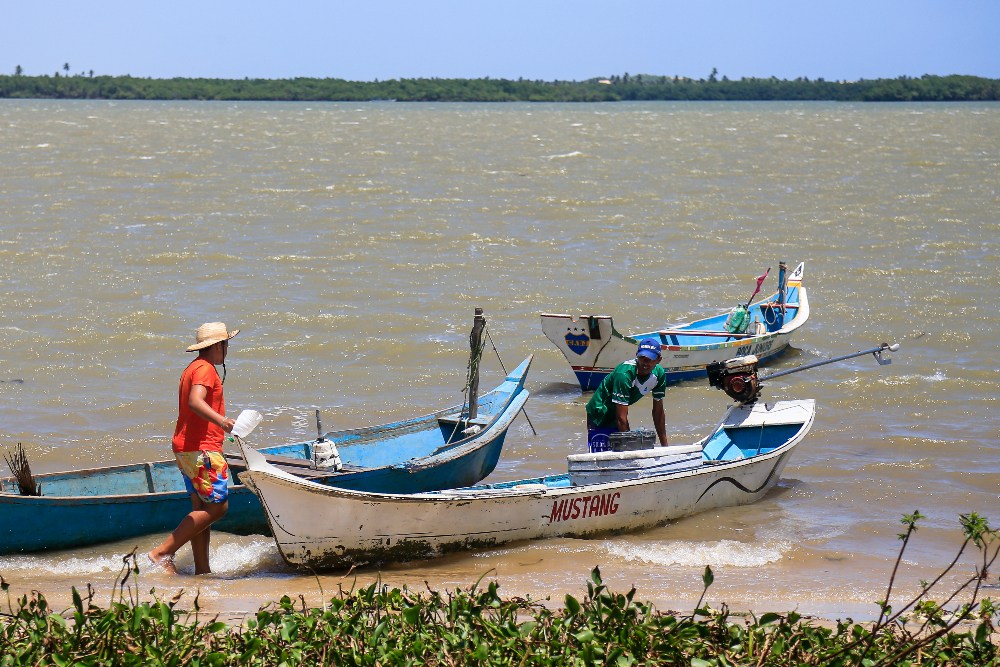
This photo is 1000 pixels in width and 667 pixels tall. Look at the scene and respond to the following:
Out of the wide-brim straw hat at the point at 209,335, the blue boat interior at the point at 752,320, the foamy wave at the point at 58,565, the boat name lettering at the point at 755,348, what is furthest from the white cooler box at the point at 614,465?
the boat name lettering at the point at 755,348

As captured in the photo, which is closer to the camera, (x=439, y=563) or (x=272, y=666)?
(x=272, y=666)

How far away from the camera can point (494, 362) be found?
13.6 metres

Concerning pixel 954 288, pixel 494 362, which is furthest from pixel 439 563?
pixel 954 288

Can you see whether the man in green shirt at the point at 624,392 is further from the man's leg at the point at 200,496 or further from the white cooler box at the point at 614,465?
the man's leg at the point at 200,496

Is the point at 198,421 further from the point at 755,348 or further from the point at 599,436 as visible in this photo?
the point at 755,348

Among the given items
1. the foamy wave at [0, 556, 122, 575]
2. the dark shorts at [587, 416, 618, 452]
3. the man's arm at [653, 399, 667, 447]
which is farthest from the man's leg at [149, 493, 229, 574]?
the man's arm at [653, 399, 667, 447]

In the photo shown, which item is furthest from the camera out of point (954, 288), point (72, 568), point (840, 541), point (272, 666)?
point (954, 288)

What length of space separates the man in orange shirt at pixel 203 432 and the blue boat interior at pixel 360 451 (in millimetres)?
1252

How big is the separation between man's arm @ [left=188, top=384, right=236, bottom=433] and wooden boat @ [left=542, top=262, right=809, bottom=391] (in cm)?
640

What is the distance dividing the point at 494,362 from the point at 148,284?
734 cm

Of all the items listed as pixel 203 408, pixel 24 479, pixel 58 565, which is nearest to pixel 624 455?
pixel 203 408

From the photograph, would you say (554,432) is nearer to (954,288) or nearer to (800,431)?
(800,431)

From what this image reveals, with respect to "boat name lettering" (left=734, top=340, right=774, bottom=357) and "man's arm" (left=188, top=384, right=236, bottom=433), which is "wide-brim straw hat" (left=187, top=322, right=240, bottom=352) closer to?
"man's arm" (left=188, top=384, right=236, bottom=433)

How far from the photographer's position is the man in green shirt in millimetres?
7387
